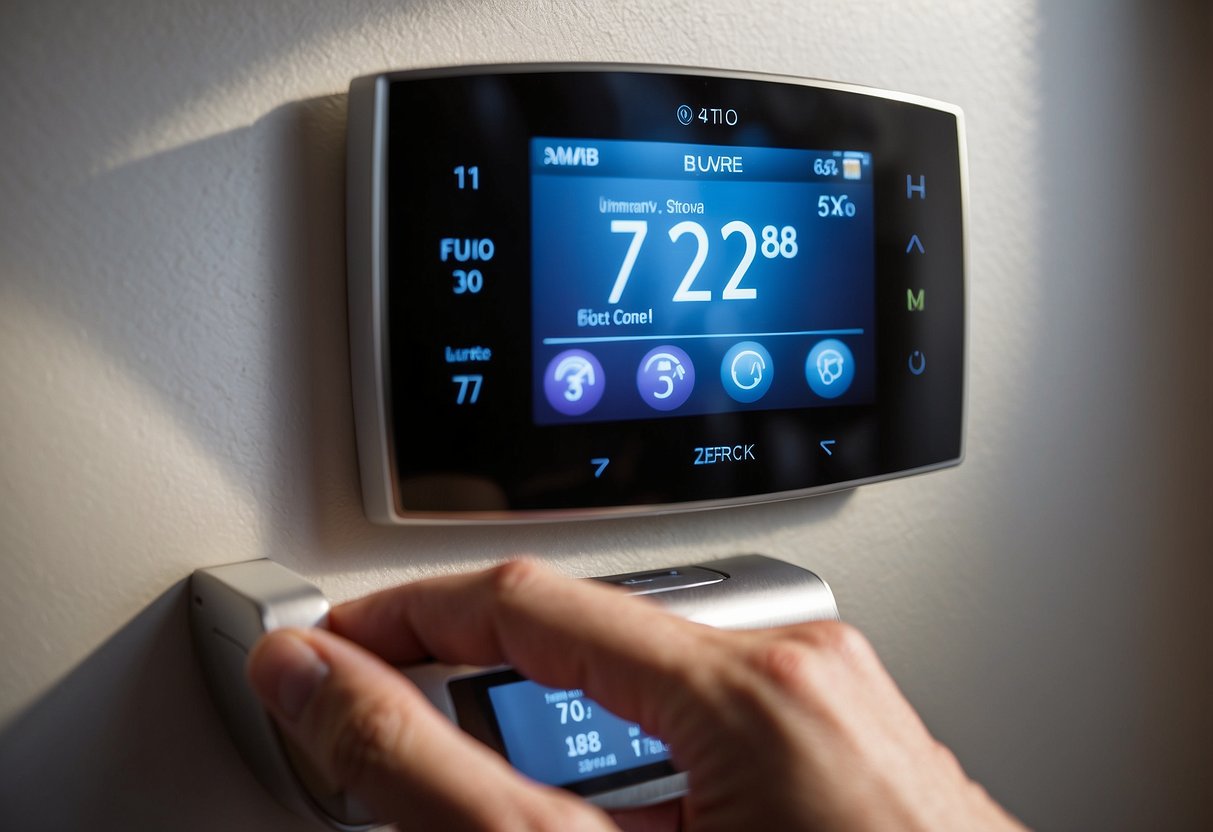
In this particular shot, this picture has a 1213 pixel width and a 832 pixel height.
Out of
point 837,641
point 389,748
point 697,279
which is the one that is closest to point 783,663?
point 837,641

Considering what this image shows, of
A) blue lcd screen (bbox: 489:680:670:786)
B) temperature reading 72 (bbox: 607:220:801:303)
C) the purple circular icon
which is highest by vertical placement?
temperature reading 72 (bbox: 607:220:801:303)

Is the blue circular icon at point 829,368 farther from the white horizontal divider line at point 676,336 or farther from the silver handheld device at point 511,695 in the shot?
the silver handheld device at point 511,695

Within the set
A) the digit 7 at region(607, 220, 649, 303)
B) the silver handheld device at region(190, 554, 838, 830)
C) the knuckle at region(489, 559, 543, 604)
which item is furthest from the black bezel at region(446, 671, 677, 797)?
the digit 7 at region(607, 220, 649, 303)

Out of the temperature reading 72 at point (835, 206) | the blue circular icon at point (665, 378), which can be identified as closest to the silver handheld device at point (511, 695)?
the blue circular icon at point (665, 378)

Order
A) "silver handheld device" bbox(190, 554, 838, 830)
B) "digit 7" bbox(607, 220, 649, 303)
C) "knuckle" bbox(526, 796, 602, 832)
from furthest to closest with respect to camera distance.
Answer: "digit 7" bbox(607, 220, 649, 303)
"silver handheld device" bbox(190, 554, 838, 830)
"knuckle" bbox(526, 796, 602, 832)

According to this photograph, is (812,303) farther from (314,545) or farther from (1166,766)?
(1166,766)

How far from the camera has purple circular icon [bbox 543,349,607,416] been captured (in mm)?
542

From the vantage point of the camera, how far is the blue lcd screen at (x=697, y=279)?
54 cm

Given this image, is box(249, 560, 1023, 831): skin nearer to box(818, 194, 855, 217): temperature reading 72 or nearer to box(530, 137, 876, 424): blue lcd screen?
box(530, 137, 876, 424): blue lcd screen

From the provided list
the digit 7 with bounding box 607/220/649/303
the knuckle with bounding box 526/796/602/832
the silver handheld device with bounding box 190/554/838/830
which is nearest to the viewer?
the knuckle with bounding box 526/796/602/832

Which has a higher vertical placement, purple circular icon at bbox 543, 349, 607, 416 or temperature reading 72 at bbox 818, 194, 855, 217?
temperature reading 72 at bbox 818, 194, 855, 217

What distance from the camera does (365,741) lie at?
354 millimetres

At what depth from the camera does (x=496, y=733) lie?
1.65 ft

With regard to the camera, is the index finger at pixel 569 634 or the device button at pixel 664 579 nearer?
the index finger at pixel 569 634
